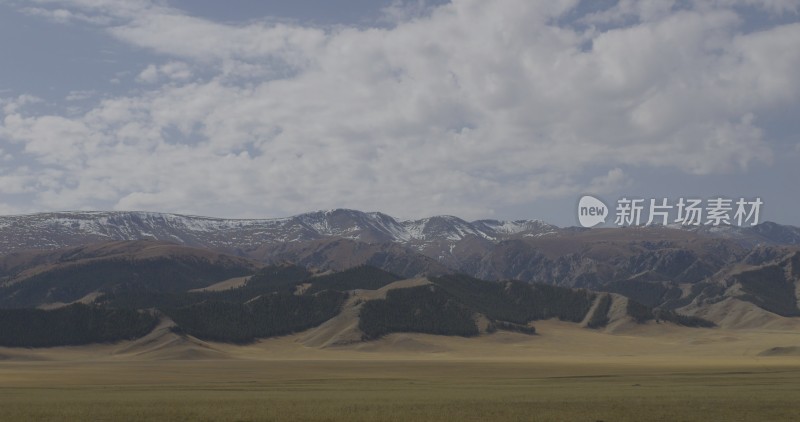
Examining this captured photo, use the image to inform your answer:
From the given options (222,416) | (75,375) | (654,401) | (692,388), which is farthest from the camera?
(75,375)

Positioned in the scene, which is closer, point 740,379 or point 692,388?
point 692,388

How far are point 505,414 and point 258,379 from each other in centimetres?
8608

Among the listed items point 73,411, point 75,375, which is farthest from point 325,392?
point 75,375

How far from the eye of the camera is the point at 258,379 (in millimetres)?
154750

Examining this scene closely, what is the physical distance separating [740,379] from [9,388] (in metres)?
106

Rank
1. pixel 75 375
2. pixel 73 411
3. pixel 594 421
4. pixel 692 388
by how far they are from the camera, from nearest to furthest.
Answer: pixel 594 421 → pixel 73 411 → pixel 692 388 → pixel 75 375

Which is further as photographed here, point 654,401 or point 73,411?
point 654,401

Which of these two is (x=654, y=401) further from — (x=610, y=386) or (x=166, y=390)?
(x=166, y=390)

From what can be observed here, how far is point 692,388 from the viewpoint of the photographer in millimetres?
110688

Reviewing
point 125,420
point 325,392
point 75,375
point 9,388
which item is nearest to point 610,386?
point 325,392

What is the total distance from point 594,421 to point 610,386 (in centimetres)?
5227

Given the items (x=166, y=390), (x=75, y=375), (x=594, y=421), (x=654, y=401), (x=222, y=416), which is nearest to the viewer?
(x=594, y=421)

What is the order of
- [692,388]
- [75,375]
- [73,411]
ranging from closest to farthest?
[73,411] → [692,388] → [75,375]

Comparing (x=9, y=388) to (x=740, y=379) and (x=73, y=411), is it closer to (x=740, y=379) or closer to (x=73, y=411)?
(x=73, y=411)
